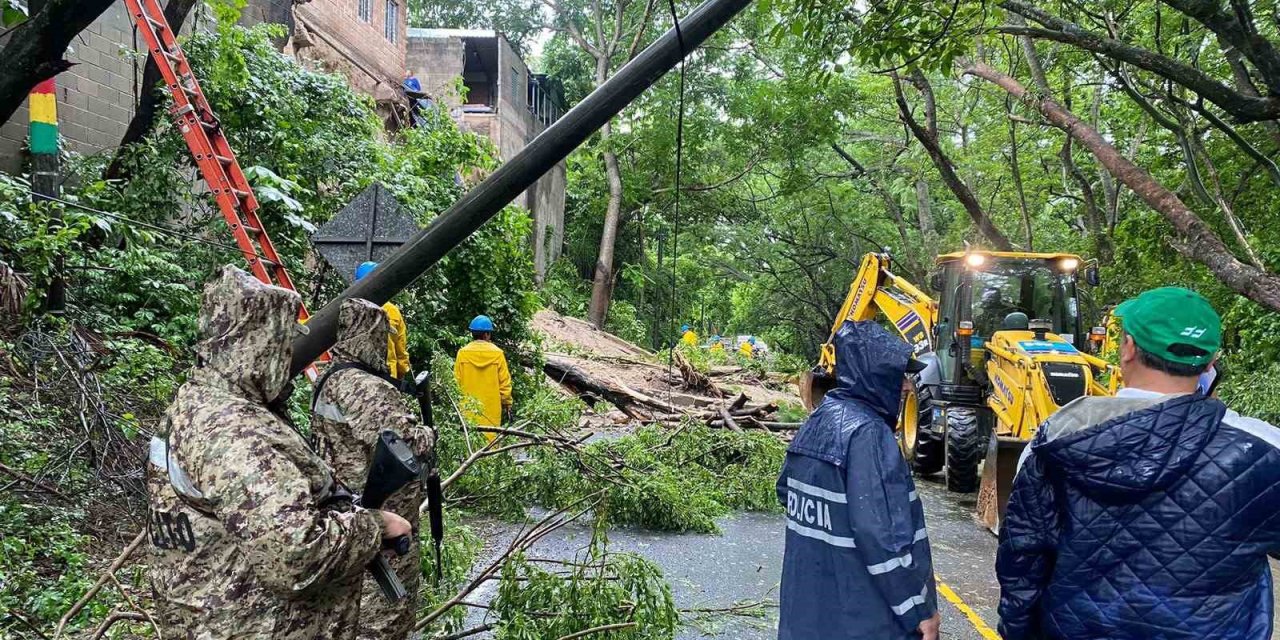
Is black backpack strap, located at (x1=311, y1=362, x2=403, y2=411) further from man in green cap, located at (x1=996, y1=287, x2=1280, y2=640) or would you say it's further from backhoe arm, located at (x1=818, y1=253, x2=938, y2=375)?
backhoe arm, located at (x1=818, y1=253, x2=938, y2=375)

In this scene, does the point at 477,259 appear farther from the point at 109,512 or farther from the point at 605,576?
the point at 605,576

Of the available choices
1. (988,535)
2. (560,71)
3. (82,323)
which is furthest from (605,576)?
(560,71)

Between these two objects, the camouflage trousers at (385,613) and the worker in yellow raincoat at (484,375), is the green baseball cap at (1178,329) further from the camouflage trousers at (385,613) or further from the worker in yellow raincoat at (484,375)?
the worker in yellow raincoat at (484,375)

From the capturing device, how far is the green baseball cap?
2.05 m

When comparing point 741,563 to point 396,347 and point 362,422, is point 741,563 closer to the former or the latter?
point 396,347

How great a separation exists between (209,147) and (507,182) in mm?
5780

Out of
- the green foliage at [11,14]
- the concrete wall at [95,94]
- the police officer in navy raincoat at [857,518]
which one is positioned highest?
the concrete wall at [95,94]

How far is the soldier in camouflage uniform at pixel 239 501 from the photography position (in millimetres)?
2086

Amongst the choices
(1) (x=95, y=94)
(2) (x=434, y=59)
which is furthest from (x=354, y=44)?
(1) (x=95, y=94)

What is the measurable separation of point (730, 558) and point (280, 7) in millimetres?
11372

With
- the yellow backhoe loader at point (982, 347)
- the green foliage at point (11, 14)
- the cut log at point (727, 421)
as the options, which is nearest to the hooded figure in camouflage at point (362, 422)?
the green foliage at point (11, 14)

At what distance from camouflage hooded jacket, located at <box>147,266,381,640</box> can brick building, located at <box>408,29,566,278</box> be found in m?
16.2

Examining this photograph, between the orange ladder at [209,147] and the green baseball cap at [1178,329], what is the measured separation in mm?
6919

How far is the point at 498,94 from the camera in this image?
21281 millimetres
